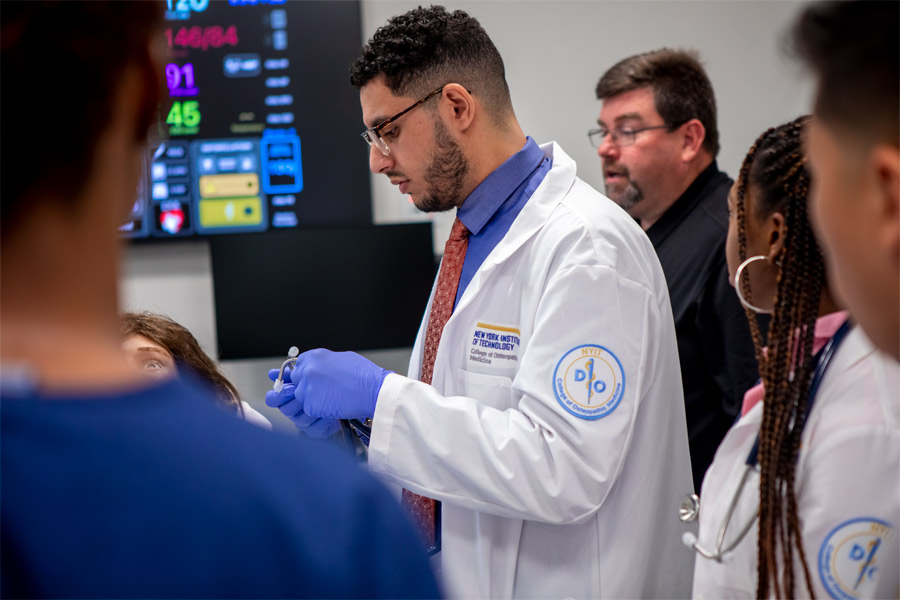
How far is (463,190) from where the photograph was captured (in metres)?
1.46

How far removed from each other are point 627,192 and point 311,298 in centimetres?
99

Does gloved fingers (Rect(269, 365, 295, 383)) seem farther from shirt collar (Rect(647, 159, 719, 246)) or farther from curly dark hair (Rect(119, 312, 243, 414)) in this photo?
shirt collar (Rect(647, 159, 719, 246))

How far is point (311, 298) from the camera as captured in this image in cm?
243

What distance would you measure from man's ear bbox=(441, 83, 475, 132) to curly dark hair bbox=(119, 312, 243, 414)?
74 centimetres

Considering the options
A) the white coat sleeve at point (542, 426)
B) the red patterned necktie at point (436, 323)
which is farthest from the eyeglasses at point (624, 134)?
the white coat sleeve at point (542, 426)

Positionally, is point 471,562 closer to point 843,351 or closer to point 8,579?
point 843,351

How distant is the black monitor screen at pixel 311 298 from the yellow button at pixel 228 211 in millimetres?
127

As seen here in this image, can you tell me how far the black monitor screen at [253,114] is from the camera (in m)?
2.48

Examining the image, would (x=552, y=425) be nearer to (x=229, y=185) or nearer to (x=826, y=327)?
(x=826, y=327)

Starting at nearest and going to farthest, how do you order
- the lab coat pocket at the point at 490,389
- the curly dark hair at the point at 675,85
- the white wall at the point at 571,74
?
the lab coat pocket at the point at 490,389, the curly dark hair at the point at 675,85, the white wall at the point at 571,74

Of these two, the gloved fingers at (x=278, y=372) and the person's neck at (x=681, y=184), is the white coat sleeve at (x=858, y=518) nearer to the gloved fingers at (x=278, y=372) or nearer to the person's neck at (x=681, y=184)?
the gloved fingers at (x=278, y=372)

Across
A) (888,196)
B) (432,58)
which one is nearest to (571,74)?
(432,58)

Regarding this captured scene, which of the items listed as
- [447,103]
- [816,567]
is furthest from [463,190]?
[816,567]

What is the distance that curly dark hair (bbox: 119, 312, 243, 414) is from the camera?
1642 mm
